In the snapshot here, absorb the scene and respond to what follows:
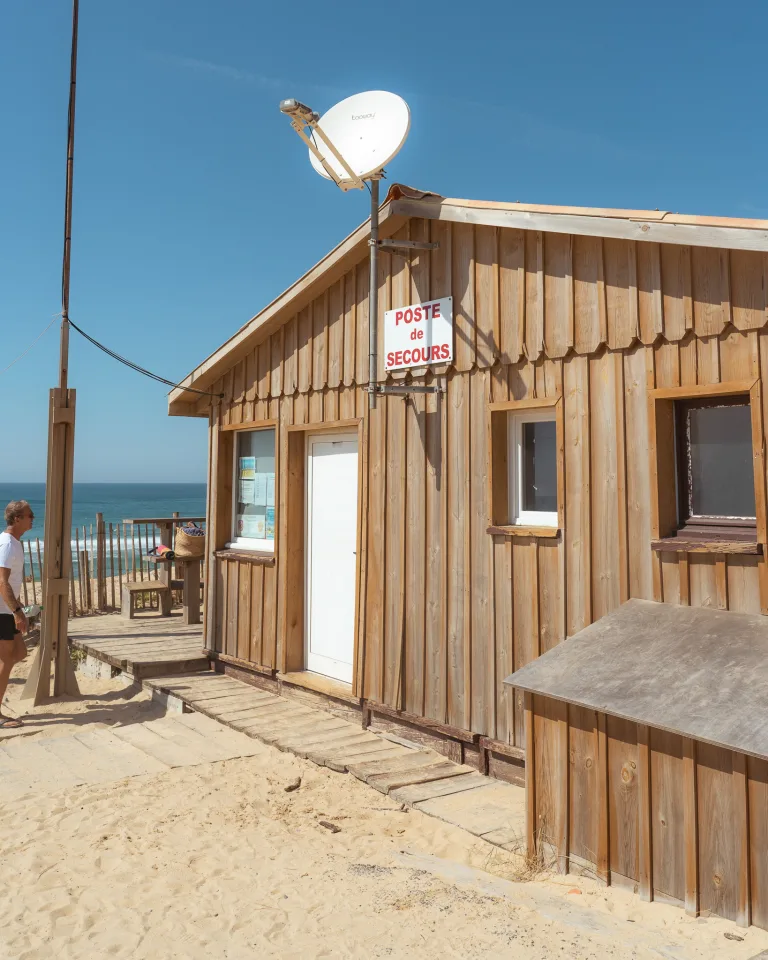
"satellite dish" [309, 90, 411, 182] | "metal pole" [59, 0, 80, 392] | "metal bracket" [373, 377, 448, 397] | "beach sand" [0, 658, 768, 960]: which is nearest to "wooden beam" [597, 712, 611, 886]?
"beach sand" [0, 658, 768, 960]

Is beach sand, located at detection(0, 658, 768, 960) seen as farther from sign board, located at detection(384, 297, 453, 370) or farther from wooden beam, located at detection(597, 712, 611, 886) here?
sign board, located at detection(384, 297, 453, 370)

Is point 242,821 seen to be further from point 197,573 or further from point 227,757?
point 197,573

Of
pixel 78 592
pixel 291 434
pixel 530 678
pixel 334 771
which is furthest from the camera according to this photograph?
pixel 78 592

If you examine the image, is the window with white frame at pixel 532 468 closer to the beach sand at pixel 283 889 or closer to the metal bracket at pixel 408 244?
the metal bracket at pixel 408 244

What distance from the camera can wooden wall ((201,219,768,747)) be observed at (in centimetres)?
459

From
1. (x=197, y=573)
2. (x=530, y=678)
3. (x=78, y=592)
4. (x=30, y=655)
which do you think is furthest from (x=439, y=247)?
(x=78, y=592)

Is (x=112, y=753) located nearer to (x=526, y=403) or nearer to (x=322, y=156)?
(x=526, y=403)

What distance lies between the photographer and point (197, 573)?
11109 mm

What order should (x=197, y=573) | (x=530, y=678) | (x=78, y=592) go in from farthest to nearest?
1. (x=78, y=592)
2. (x=197, y=573)
3. (x=530, y=678)

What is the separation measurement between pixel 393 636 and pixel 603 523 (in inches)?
85.2

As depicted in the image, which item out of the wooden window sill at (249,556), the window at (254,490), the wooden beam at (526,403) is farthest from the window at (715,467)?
the window at (254,490)

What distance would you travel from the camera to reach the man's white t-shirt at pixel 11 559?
696cm

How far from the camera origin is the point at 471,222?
5746 millimetres

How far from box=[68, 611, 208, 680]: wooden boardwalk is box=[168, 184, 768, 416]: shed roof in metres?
2.82
